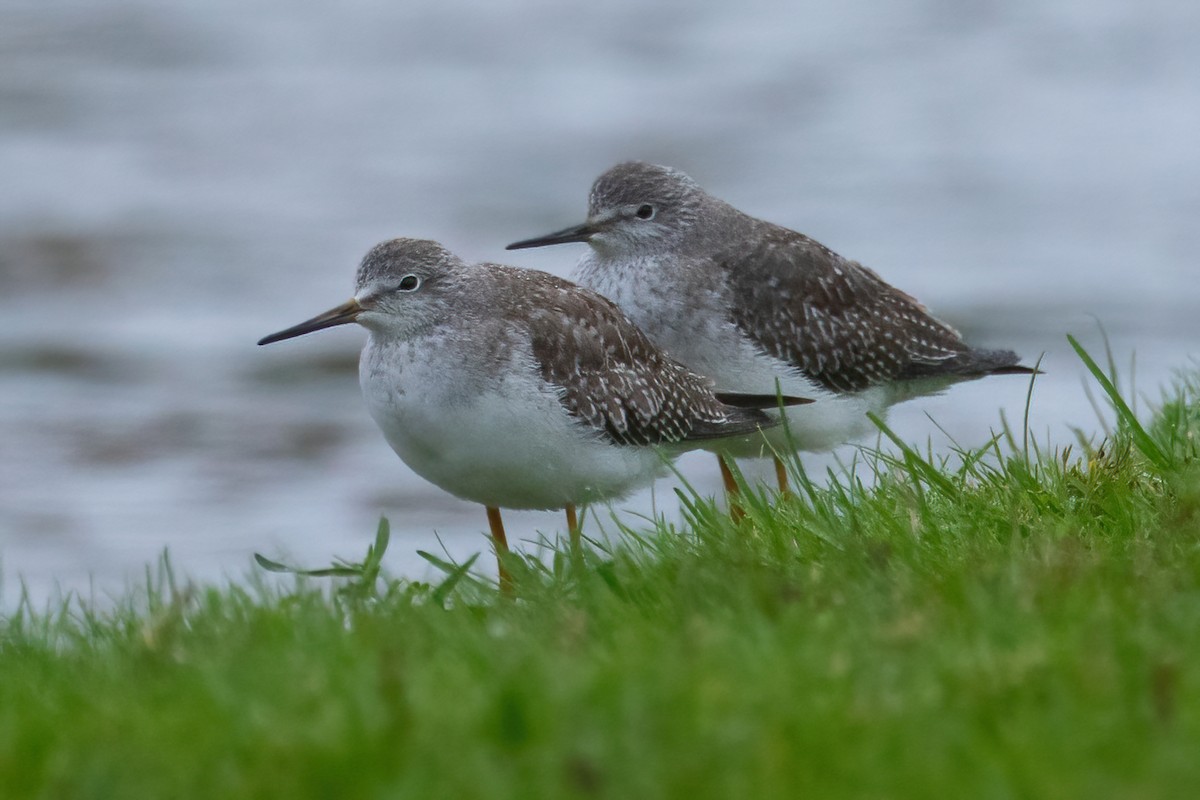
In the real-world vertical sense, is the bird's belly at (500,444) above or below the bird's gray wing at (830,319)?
below

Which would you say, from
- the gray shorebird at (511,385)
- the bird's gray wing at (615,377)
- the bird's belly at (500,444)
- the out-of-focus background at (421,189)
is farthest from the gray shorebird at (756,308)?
the out-of-focus background at (421,189)

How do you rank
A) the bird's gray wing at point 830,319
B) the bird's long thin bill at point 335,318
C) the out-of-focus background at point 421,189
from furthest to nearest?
the out-of-focus background at point 421,189 < the bird's gray wing at point 830,319 < the bird's long thin bill at point 335,318

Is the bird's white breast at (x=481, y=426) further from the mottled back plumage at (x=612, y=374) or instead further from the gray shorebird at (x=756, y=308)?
the gray shorebird at (x=756, y=308)

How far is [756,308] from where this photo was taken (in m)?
8.75

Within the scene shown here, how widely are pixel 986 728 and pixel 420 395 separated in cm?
354

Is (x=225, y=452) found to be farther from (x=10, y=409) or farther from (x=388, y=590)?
(x=388, y=590)

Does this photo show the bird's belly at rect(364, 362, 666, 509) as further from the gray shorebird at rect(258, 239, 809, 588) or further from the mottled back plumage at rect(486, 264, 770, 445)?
the mottled back plumage at rect(486, 264, 770, 445)

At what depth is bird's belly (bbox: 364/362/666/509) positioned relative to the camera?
6.97 metres

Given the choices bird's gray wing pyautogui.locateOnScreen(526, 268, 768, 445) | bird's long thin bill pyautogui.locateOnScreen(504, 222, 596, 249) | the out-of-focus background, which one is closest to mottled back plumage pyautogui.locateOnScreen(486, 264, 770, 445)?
bird's gray wing pyautogui.locateOnScreen(526, 268, 768, 445)

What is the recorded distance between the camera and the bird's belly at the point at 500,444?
697 centimetres

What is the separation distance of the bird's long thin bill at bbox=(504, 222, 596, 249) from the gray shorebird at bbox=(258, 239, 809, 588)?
627 millimetres

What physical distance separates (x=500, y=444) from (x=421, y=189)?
44.0 ft

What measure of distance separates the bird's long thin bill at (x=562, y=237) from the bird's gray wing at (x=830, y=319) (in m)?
0.70

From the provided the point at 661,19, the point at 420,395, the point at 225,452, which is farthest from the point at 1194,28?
the point at 420,395
